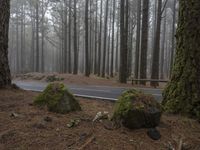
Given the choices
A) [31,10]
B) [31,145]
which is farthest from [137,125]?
[31,10]

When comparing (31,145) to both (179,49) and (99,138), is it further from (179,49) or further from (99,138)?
(179,49)

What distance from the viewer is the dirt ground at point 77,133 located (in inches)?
176

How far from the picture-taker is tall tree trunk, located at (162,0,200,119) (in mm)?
6445

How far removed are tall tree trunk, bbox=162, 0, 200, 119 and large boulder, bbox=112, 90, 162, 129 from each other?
1251 mm

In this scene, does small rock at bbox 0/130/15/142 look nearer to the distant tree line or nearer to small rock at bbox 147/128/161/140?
small rock at bbox 147/128/161/140

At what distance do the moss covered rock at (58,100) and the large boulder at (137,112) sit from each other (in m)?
1.16

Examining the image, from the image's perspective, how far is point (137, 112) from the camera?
520 centimetres

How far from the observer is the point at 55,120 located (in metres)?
5.39

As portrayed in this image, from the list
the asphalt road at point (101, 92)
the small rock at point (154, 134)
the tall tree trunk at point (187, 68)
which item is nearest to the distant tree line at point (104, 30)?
the asphalt road at point (101, 92)

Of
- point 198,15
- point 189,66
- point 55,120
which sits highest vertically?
point 198,15

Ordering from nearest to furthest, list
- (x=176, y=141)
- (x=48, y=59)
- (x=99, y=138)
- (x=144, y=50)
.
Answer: (x=99, y=138), (x=176, y=141), (x=144, y=50), (x=48, y=59)

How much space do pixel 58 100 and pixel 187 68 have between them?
3.21 m

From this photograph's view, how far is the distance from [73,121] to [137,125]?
1247 mm

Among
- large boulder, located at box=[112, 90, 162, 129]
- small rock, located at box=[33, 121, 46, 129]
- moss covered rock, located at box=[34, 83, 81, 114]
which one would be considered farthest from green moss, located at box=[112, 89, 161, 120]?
small rock, located at box=[33, 121, 46, 129]
